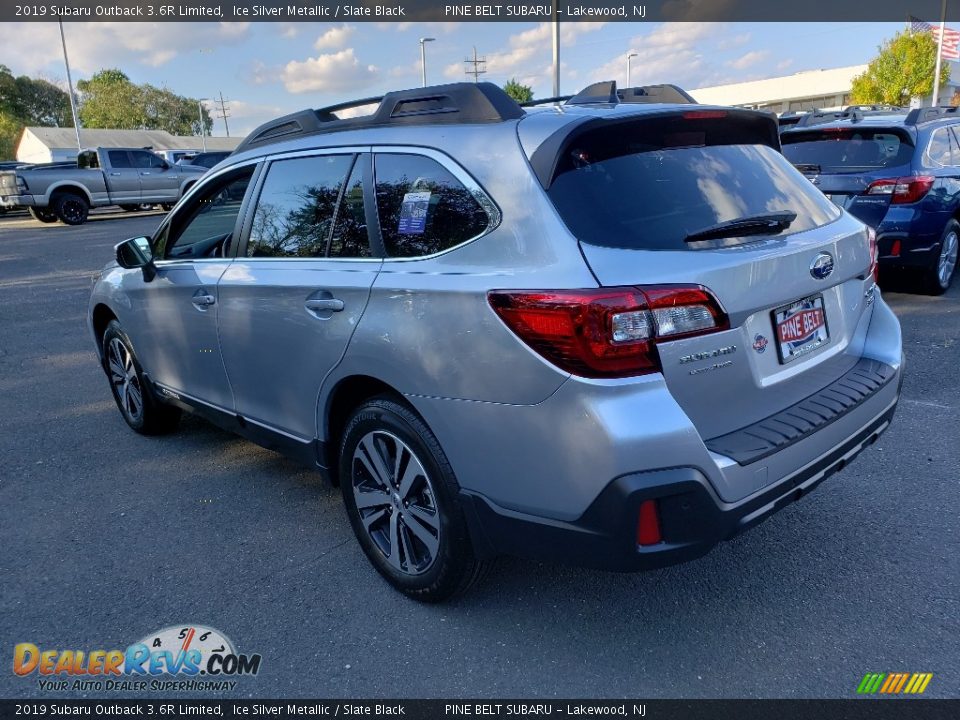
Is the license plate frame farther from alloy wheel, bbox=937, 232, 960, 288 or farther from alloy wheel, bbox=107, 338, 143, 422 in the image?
alloy wheel, bbox=937, 232, 960, 288

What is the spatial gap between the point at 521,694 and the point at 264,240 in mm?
2266

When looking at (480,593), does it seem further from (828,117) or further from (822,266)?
(828,117)

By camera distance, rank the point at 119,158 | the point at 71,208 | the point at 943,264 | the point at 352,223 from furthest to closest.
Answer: the point at 119,158 → the point at 71,208 → the point at 943,264 → the point at 352,223

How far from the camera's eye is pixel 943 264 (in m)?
7.52

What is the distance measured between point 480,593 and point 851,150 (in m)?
6.47

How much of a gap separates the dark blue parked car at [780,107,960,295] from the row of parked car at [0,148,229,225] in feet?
57.5

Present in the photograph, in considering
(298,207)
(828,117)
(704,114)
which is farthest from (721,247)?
(828,117)

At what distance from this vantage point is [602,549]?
2.22 m

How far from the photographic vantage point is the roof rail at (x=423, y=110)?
2.60 metres

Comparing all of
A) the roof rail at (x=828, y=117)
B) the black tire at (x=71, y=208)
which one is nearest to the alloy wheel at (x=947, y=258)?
the roof rail at (x=828, y=117)

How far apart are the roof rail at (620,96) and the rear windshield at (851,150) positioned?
454 centimetres

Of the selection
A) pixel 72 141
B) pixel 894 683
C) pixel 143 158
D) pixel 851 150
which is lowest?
pixel 894 683

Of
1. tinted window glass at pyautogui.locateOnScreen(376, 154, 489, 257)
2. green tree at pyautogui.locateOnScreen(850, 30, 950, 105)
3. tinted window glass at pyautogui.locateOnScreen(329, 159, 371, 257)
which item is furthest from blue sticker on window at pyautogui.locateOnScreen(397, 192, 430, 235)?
green tree at pyautogui.locateOnScreen(850, 30, 950, 105)

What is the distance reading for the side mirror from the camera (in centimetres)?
412
